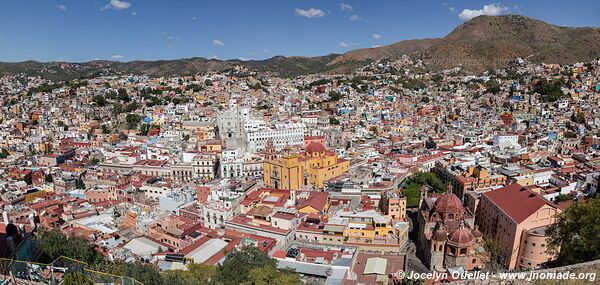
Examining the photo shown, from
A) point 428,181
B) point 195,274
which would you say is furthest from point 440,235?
point 428,181

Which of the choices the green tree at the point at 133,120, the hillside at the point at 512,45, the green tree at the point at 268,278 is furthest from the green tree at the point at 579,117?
the green tree at the point at 133,120

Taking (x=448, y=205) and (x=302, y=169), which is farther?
(x=302, y=169)

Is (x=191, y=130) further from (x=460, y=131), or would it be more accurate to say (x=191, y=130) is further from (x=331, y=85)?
(x=331, y=85)

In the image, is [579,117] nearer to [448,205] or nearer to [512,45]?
[448,205]

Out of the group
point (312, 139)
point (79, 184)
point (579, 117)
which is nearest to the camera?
point (79, 184)

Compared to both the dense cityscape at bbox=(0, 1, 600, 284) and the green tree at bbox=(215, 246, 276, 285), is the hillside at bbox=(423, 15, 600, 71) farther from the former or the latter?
the green tree at bbox=(215, 246, 276, 285)

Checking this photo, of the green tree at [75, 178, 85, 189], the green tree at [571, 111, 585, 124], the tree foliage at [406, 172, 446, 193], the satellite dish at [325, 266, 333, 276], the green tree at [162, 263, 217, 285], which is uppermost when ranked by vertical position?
the green tree at [571, 111, 585, 124]

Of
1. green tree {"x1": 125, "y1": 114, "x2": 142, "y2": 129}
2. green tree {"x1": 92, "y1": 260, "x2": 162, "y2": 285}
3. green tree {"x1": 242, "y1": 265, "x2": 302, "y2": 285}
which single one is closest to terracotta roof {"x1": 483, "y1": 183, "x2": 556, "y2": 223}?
green tree {"x1": 242, "y1": 265, "x2": 302, "y2": 285}

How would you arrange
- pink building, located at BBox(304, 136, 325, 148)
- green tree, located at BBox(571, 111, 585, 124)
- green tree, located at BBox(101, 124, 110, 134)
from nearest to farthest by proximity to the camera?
pink building, located at BBox(304, 136, 325, 148), green tree, located at BBox(571, 111, 585, 124), green tree, located at BBox(101, 124, 110, 134)
